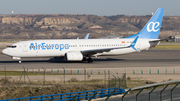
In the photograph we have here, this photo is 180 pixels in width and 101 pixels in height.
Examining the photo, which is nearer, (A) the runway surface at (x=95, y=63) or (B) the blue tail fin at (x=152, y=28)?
(A) the runway surface at (x=95, y=63)

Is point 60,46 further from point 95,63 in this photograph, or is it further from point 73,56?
point 95,63

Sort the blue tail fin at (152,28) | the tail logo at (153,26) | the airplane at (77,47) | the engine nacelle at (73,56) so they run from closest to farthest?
1. the engine nacelle at (73,56)
2. the airplane at (77,47)
3. the blue tail fin at (152,28)
4. the tail logo at (153,26)

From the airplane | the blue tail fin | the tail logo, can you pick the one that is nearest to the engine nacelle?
the airplane

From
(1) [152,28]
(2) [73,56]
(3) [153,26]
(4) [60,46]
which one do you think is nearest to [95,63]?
(2) [73,56]

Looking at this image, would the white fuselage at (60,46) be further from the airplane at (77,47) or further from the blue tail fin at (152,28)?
the blue tail fin at (152,28)

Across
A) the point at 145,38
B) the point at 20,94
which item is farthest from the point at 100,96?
the point at 145,38

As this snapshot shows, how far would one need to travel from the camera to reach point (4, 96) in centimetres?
2277

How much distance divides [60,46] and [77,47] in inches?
117

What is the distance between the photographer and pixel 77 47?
4475cm

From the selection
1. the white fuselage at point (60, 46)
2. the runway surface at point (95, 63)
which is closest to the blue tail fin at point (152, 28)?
the white fuselage at point (60, 46)

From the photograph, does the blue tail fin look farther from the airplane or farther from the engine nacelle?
the engine nacelle

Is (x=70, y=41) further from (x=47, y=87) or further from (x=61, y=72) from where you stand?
(x=47, y=87)

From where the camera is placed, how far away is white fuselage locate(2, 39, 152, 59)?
42625 mm

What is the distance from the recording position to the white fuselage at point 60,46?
4262 cm
